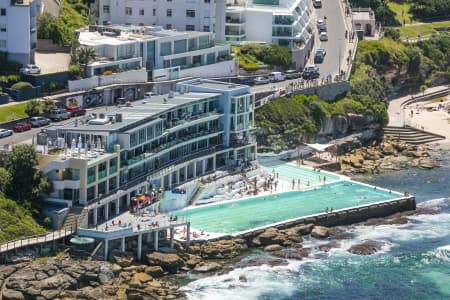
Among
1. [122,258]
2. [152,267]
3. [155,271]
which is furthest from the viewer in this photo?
[152,267]

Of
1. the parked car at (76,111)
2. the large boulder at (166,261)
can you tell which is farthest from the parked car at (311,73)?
the large boulder at (166,261)

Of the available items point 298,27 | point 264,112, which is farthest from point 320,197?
point 298,27

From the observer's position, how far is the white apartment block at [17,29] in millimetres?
105688

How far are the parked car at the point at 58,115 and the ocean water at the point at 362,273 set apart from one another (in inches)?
794

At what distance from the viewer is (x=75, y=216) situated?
8706 cm

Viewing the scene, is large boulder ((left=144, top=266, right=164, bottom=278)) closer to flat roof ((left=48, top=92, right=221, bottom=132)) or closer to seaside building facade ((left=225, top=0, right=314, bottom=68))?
flat roof ((left=48, top=92, right=221, bottom=132))

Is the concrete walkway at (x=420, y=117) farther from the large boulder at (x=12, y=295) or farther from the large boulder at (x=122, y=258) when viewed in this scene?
the large boulder at (x=12, y=295)

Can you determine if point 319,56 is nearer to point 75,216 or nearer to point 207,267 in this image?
point 207,267

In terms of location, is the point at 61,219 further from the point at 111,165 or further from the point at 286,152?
the point at 286,152

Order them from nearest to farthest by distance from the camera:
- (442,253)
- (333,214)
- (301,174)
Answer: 1. (442,253)
2. (333,214)
3. (301,174)

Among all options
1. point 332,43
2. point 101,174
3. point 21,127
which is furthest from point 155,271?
point 332,43

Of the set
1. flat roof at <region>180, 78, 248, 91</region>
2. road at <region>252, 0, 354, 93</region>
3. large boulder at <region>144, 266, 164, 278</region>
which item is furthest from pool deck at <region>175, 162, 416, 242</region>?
road at <region>252, 0, 354, 93</region>

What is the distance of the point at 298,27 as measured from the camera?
135875mm

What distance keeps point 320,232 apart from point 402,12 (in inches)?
3200
